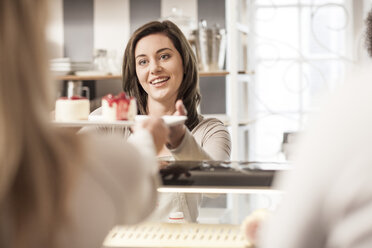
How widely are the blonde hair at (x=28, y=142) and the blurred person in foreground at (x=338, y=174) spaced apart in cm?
31

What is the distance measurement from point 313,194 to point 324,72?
151 inches

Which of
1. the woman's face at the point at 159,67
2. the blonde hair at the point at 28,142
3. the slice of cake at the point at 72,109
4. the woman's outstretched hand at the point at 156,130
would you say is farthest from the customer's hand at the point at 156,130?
the woman's face at the point at 159,67

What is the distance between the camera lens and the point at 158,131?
1.10 meters

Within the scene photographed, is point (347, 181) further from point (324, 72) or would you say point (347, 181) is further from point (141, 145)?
point (324, 72)

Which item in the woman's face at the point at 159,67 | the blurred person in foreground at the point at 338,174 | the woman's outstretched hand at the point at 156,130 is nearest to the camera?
the blurred person in foreground at the point at 338,174

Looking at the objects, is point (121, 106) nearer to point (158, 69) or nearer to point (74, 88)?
point (158, 69)

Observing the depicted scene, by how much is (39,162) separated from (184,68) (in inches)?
67.3

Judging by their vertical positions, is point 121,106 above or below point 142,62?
below

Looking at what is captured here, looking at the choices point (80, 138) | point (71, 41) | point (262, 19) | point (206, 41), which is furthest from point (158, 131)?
point (71, 41)

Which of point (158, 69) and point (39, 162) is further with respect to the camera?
point (158, 69)

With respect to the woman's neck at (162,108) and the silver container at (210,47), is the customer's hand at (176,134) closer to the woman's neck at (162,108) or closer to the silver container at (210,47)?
the woman's neck at (162,108)

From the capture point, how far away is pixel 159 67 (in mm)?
2285

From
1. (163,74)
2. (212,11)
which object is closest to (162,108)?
(163,74)

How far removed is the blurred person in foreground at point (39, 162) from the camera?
0.67m
